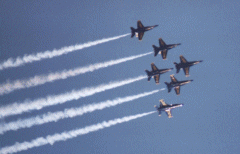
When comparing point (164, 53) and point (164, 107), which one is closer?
point (164, 53)

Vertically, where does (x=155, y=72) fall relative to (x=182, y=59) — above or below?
below

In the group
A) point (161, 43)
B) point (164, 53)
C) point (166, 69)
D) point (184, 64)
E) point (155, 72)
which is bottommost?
point (184, 64)

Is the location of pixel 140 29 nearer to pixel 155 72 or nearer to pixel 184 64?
pixel 155 72

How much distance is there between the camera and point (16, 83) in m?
85.8

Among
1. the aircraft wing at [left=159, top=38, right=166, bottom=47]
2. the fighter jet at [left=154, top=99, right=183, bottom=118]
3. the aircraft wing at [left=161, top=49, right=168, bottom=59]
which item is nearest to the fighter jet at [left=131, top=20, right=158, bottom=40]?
the aircraft wing at [left=159, top=38, right=166, bottom=47]

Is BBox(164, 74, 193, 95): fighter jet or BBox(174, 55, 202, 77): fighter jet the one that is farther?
BBox(164, 74, 193, 95): fighter jet

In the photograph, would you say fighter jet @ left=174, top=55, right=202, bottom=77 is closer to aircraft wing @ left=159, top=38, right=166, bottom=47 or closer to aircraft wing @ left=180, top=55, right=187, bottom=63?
aircraft wing @ left=180, top=55, right=187, bottom=63

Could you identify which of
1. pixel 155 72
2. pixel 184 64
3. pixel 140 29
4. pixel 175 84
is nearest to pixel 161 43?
pixel 140 29

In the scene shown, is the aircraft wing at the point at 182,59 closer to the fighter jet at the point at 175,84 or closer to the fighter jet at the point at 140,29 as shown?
the fighter jet at the point at 175,84

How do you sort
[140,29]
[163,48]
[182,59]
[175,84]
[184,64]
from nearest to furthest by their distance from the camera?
[140,29], [163,48], [184,64], [182,59], [175,84]

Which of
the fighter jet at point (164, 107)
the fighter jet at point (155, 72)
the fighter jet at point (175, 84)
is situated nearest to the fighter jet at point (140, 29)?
the fighter jet at point (155, 72)

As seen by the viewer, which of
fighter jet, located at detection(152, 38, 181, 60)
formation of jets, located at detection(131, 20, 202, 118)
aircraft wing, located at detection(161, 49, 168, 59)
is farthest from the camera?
aircraft wing, located at detection(161, 49, 168, 59)

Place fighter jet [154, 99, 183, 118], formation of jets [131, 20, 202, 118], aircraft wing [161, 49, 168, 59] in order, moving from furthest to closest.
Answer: aircraft wing [161, 49, 168, 59] < fighter jet [154, 99, 183, 118] < formation of jets [131, 20, 202, 118]

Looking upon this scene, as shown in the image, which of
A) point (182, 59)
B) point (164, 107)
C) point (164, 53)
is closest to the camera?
point (164, 53)
